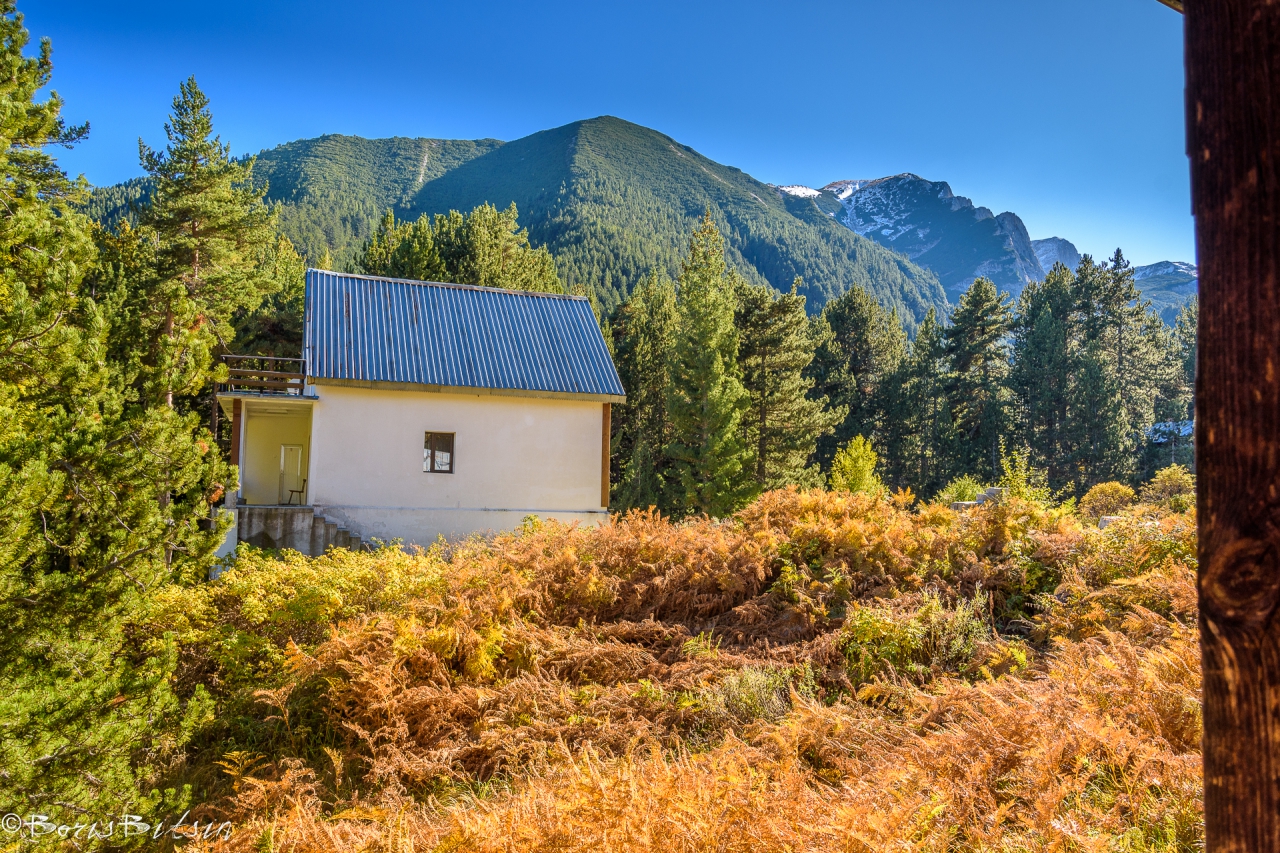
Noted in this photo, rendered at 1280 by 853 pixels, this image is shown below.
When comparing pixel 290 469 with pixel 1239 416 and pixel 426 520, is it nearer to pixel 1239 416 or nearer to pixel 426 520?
pixel 426 520

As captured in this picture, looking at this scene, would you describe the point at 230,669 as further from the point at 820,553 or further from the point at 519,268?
the point at 519,268

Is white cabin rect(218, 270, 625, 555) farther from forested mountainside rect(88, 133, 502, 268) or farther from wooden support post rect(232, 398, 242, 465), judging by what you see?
forested mountainside rect(88, 133, 502, 268)

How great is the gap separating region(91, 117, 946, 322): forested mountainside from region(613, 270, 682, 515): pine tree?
107ft

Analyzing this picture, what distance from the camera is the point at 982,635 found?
6973mm

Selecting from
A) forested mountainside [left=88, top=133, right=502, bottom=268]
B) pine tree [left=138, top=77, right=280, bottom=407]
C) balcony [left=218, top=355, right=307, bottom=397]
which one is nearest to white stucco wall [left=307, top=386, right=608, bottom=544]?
balcony [left=218, top=355, right=307, bottom=397]

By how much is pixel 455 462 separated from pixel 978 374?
3575 centimetres

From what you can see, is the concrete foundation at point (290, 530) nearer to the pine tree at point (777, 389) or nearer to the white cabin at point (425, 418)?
the white cabin at point (425, 418)

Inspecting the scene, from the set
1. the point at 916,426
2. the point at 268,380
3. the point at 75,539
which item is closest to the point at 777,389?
the point at 916,426

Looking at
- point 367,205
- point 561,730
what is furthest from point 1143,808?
point 367,205

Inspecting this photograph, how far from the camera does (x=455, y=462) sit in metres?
18.0

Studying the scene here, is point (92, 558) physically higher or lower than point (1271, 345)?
lower

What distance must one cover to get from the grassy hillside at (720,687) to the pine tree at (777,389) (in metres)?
17.8

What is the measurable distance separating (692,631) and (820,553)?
1947 millimetres

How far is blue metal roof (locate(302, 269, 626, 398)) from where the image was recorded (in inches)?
701
